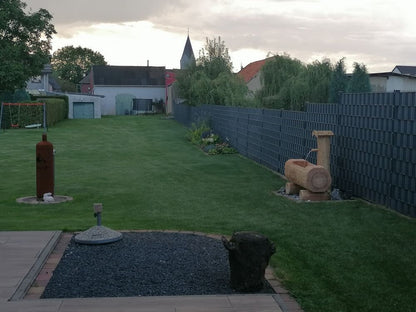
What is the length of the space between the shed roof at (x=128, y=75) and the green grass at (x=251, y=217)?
190ft

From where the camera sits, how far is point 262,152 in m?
18.0

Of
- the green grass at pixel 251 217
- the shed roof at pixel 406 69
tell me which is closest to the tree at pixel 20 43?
the green grass at pixel 251 217

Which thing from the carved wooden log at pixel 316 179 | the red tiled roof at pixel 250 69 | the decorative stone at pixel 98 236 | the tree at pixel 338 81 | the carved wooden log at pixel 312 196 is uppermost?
the red tiled roof at pixel 250 69

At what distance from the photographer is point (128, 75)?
78.8 metres

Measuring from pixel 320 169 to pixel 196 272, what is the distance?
18.1ft

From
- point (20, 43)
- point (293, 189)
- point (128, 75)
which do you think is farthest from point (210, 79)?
point (128, 75)

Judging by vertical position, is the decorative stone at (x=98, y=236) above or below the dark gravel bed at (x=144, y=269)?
above

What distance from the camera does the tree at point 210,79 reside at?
108 ft

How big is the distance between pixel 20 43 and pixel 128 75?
38776mm

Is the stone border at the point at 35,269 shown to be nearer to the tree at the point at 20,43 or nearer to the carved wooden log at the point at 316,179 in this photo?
the carved wooden log at the point at 316,179

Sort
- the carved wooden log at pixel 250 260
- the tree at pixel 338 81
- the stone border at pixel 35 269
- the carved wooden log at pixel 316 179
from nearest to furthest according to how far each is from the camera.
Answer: the stone border at pixel 35 269
the carved wooden log at pixel 250 260
the carved wooden log at pixel 316 179
the tree at pixel 338 81

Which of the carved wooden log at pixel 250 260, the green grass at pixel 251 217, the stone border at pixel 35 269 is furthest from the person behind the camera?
the green grass at pixel 251 217

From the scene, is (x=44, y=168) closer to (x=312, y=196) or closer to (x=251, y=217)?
(x=251, y=217)

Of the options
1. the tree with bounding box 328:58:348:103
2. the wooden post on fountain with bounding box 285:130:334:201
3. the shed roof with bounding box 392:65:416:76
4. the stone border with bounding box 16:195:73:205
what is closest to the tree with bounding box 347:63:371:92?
the tree with bounding box 328:58:348:103
